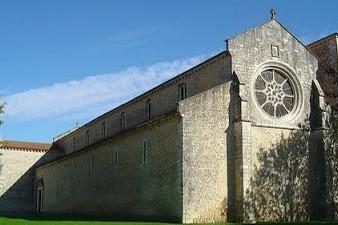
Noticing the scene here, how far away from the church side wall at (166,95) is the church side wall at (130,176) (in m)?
3.70

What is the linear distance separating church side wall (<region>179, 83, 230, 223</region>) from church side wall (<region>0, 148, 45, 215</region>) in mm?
36455

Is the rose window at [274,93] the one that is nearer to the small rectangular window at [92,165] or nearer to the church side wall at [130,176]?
the church side wall at [130,176]

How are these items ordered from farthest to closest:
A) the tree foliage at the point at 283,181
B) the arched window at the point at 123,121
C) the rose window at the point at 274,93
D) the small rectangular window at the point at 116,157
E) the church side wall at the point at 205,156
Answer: the arched window at the point at 123,121, the small rectangular window at the point at 116,157, the rose window at the point at 274,93, the tree foliage at the point at 283,181, the church side wall at the point at 205,156

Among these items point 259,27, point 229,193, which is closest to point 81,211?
point 229,193

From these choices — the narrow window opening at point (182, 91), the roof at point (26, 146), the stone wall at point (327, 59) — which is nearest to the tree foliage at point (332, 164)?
the stone wall at point (327, 59)

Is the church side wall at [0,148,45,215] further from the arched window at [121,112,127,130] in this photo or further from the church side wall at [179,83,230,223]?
the church side wall at [179,83,230,223]

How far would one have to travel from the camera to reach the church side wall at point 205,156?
28.9 m

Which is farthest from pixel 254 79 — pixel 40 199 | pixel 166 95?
pixel 40 199

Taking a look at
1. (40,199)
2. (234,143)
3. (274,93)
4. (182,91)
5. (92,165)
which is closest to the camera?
(234,143)

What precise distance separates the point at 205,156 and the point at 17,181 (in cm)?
3835

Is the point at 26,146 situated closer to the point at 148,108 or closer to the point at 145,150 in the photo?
the point at 148,108

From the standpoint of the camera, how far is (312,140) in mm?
34312

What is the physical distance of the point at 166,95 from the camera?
38250mm

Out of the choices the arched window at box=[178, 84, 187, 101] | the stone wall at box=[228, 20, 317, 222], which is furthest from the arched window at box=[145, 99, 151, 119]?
the stone wall at box=[228, 20, 317, 222]
